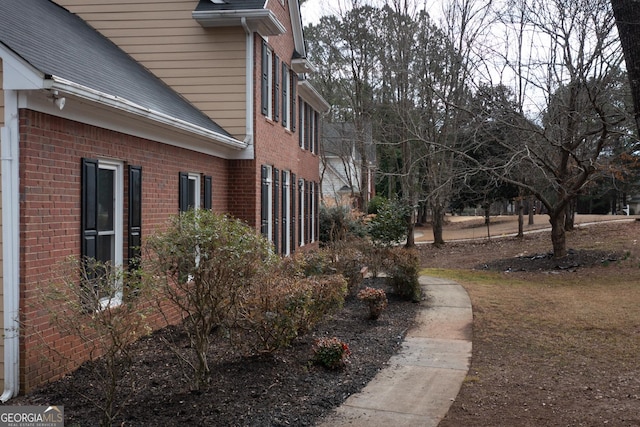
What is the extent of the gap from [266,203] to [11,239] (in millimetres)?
7623

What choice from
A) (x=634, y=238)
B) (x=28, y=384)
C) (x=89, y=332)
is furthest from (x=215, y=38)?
(x=634, y=238)

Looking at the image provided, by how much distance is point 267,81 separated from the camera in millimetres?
12281

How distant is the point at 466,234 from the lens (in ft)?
107

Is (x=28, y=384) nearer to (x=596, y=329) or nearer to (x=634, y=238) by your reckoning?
(x=596, y=329)

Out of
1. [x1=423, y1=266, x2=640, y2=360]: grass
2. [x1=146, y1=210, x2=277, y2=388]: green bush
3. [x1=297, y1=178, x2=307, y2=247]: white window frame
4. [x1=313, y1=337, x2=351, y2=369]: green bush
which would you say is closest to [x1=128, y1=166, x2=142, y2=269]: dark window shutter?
[x1=146, y1=210, x2=277, y2=388]: green bush

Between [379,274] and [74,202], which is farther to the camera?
[379,274]

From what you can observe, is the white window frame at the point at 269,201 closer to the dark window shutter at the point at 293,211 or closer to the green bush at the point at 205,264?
the dark window shutter at the point at 293,211

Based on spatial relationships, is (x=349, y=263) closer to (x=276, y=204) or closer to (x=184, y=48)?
(x=276, y=204)

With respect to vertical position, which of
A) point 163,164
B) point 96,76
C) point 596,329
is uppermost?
point 96,76

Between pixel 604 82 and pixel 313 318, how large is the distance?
9527mm

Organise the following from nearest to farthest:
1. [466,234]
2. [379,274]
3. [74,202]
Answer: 1. [74,202]
2. [379,274]
3. [466,234]

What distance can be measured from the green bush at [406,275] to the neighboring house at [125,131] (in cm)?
296

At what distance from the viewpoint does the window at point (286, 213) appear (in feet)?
47.5

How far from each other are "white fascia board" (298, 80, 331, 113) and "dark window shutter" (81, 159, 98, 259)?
1030 cm
